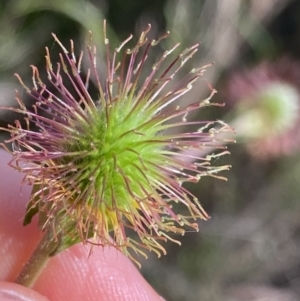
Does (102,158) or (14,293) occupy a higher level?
(102,158)

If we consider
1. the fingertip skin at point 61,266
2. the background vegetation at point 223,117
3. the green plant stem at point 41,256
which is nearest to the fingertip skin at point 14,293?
the green plant stem at point 41,256

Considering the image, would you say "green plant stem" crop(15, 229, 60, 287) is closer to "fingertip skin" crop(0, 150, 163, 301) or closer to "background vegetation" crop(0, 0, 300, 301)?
"fingertip skin" crop(0, 150, 163, 301)

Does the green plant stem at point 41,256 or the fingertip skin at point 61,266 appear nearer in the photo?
the green plant stem at point 41,256

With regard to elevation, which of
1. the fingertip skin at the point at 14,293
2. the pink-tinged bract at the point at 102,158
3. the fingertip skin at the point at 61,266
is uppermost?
the pink-tinged bract at the point at 102,158

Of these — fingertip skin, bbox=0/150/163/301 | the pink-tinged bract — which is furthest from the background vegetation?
the pink-tinged bract

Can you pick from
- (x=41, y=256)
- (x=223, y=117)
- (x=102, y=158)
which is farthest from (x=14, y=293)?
(x=223, y=117)

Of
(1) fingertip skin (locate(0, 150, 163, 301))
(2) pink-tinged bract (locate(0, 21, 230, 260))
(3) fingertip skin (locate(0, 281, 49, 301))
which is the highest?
(2) pink-tinged bract (locate(0, 21, 230, 260))

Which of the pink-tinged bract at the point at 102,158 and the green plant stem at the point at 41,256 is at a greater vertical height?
the pink-tinged bract at the point at 102,158

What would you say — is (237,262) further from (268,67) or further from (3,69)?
(3,69)

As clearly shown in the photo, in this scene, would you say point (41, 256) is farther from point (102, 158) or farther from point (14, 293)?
point (102, 158)

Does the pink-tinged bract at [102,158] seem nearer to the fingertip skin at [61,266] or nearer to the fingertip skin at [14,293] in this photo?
the fingertip skin at [14,293]
